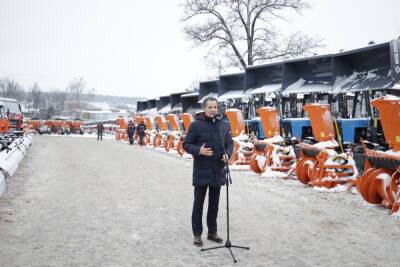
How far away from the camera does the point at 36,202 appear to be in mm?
8266

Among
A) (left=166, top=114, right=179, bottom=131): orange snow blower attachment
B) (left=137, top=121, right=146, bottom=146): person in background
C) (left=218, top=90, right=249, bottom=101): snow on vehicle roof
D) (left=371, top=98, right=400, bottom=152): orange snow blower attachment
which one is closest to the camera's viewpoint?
(left=371, top=98, right=400, bottom=152): orange snow blower attachment

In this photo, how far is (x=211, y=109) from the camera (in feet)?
17.9

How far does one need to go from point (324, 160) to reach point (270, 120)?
121 inches

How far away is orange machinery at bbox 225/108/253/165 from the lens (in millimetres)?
14414

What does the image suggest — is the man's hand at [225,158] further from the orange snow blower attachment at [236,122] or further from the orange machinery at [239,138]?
the orange snow blower attachment at [236,122]

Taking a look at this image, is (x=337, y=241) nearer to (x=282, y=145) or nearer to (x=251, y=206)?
(x=251, y=206)

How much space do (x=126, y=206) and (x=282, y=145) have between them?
614 centimetres

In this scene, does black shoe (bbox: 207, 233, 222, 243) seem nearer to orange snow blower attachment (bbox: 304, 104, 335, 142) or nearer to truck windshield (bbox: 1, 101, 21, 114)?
orange snow blower attachment (bbox: 304, 104, 335, 142)

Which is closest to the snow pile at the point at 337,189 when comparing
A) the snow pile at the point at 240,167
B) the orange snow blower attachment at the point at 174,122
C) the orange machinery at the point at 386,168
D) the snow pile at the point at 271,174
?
the orange machinery at the point at 386,168

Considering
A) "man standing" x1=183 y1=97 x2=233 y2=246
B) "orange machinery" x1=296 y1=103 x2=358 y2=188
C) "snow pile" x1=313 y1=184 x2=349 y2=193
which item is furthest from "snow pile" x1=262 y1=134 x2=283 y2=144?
"man standing" x1=183 y1=97 x2=233 y2=246

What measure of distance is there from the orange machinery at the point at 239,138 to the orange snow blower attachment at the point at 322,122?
431 cm

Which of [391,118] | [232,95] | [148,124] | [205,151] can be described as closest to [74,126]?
[148,124]

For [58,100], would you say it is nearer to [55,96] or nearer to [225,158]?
[55,96]

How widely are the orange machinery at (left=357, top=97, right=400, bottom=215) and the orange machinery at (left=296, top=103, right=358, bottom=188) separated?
56.5 inches
